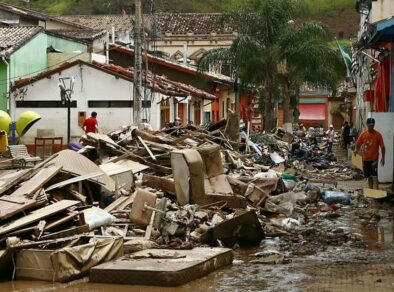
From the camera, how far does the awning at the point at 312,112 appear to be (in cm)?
7946

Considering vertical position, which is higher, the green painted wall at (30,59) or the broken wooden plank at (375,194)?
the green painted wall at (30,59)

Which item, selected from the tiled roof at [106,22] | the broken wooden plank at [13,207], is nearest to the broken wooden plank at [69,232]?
the broken wooden plank at [13,207]

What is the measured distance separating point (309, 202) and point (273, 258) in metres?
5.86

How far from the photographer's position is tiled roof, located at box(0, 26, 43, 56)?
31844 millimetres

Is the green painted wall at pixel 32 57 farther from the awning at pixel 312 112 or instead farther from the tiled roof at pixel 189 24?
the awning at pixel 312 112

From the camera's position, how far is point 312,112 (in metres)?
80.0

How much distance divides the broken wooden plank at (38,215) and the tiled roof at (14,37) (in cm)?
2172

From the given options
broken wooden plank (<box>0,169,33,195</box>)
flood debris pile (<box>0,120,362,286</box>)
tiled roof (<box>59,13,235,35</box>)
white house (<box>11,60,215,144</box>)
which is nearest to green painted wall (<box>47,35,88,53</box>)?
white house (<box>11,60,215,144</box>)

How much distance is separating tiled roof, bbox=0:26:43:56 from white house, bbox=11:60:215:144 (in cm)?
144

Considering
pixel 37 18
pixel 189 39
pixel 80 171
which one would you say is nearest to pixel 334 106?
pixel 189 39

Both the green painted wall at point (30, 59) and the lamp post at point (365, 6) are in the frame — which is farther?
the lamp post at point (365, 6)

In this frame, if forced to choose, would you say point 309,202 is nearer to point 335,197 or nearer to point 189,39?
point 335,197

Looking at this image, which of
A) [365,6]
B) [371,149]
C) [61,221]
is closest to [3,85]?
[371,149]

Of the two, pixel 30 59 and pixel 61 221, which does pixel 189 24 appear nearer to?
pixel 30 59
